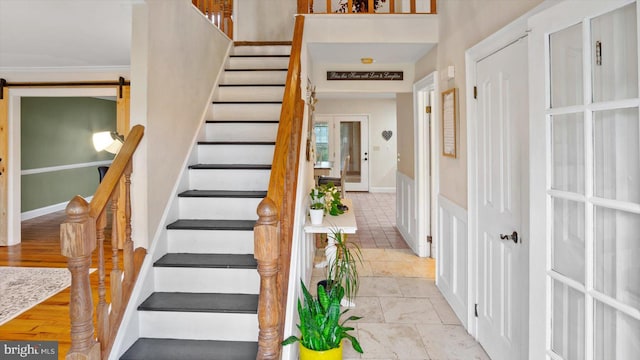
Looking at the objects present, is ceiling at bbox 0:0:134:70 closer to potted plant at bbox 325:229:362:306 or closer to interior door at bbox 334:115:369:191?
potted plant at bbox 325:229:362:306

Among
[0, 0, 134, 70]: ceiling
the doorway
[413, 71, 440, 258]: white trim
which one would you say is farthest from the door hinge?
the doorway

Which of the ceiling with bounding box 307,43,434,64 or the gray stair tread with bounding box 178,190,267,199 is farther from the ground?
the ceiling with bounding box 307,43,434,64

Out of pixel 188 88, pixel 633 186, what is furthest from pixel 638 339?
pixel 188 88

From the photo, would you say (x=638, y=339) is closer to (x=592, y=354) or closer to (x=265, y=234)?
(x=592, y=354)

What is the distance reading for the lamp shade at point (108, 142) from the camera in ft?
17.8

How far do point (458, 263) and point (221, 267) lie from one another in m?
1.85

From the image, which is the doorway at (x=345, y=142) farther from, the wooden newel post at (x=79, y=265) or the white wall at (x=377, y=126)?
the wooden newel post at (x=79, y=265)

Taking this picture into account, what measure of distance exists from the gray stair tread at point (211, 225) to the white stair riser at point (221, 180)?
1.17 ft

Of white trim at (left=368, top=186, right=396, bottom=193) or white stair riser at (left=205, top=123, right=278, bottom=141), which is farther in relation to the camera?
white trim at (left=368, top=186, right=396, bottom=193)

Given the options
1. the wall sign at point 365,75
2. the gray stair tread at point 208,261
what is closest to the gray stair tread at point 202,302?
the gray stair tread at point 208,261

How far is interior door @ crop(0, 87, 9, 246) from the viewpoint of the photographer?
5.09 m

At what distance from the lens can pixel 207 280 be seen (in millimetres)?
2510

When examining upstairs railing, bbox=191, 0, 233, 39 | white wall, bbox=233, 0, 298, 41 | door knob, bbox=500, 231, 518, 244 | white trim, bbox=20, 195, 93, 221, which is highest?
white wall, bbox=233, 0, 298, 41

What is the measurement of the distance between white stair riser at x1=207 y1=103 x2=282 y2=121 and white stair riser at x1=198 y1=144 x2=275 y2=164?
19.8 inches
